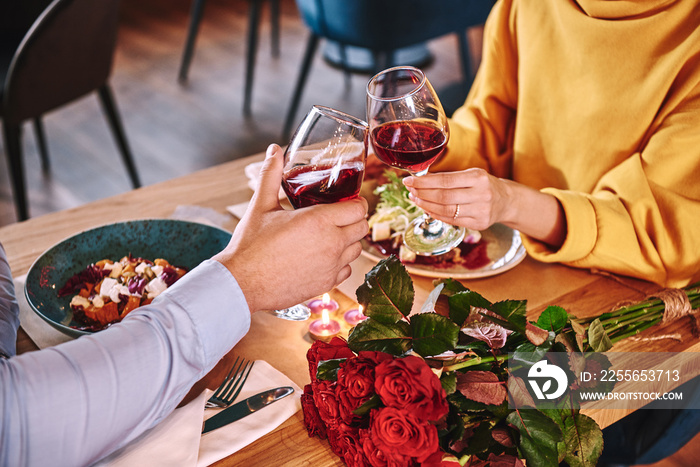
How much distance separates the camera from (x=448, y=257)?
3.75 feet

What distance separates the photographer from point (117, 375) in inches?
28.0

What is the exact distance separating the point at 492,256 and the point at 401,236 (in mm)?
169

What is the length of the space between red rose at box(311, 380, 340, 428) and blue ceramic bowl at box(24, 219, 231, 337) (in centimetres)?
43

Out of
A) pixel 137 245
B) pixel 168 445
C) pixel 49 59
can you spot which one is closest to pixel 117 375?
pixel 168 445

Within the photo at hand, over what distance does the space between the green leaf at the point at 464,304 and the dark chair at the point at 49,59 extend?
2.05 metres

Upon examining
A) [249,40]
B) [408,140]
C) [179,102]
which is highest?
[408,140]

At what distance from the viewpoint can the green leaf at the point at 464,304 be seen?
0.82 m

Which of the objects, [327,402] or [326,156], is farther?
[326,156]

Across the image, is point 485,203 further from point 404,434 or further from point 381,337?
point 404,434

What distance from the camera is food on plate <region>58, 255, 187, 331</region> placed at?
0.95 m

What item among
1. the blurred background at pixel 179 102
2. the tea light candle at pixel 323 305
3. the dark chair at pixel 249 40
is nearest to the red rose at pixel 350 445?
the tea light candle at pixel 323 305

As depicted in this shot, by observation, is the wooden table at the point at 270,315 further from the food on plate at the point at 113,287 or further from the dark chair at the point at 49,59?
the dark chair at the point at 49,59

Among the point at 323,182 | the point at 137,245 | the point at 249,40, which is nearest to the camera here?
the point at 323,182

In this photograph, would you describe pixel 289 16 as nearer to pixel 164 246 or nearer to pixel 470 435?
pixel 164 246
